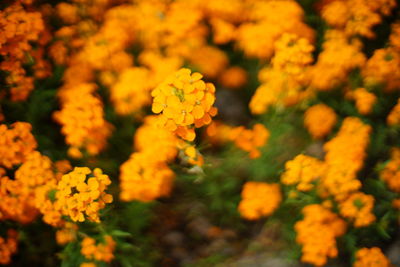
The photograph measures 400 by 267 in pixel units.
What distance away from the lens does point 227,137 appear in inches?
149

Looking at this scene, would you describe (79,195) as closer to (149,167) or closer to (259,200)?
(149,167)

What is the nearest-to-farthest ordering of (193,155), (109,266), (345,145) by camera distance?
(193,155)
(345,145)
(109,266)

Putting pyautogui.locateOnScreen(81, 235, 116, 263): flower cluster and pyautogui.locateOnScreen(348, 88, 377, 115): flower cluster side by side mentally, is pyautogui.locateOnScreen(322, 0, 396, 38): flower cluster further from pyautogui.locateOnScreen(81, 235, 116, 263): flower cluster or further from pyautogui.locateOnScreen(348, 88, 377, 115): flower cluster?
pyautogui.locateOnScreen(81, 235, 116, 263): flower cluster

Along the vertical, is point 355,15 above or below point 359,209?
above

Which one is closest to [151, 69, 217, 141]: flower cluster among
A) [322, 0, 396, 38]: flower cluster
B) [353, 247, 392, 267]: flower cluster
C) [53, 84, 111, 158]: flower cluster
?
[53, 84, 111, 158]: flower cluster

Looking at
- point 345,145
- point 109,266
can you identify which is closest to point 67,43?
point 109,266

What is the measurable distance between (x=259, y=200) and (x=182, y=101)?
1268 millimetres

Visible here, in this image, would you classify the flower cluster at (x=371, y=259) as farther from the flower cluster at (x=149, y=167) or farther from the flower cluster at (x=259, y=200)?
the flower cluster at (x=149, y=167)

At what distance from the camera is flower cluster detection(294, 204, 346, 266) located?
2943mm

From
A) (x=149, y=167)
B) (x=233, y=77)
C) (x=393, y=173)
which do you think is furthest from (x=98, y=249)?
(x=393, y=173)

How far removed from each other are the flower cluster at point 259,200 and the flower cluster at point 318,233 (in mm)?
308

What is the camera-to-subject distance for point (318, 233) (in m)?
2.96

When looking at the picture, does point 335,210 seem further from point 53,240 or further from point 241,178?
point 53,240

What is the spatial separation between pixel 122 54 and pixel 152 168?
5.12 ft
